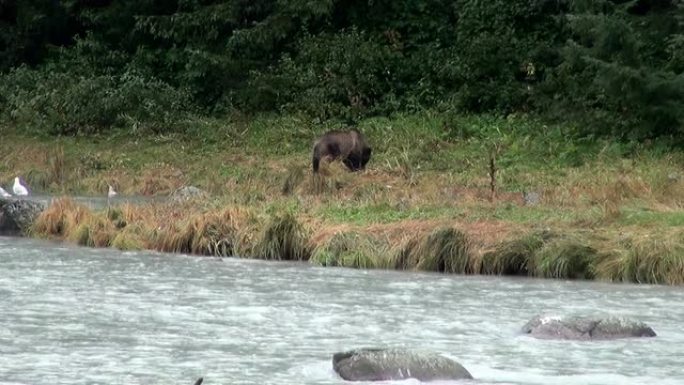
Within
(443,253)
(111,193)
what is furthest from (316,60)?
(443,253)

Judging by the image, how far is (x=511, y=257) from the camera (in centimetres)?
1703

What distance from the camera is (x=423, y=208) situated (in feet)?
65.4

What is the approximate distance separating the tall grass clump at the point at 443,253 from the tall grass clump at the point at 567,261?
0.85m

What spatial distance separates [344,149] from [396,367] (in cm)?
1405

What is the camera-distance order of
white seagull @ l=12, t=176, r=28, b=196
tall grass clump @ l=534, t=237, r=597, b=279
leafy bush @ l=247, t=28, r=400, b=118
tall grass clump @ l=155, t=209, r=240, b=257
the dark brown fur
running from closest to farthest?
1. tall grass clump @ l=534, t=237, r=597, b=279
2. tall grass clump @ l=155, t=209, r=240, b=257
3. the dark brown fur
4. white seagull @ l=12, t=176, r=28, b=196
5. leafy bush @ l=247, t=28, r=400, b=118

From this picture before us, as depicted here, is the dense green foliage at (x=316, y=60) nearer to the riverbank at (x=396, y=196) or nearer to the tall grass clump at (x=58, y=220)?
the riverbank at (x=396, y=196)

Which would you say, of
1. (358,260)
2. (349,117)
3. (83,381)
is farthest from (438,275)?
(349,117)

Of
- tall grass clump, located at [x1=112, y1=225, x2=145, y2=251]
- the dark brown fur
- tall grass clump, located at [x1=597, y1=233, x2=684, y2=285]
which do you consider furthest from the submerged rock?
tall grass clump, located at [x1=597, y1=233, x2=684, y2=285]

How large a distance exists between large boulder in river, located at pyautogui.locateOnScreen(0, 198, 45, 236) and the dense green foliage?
10679 mm

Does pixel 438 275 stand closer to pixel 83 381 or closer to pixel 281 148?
pixel 83 381

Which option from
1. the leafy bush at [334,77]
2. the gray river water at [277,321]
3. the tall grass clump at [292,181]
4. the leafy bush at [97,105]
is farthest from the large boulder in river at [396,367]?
the leafy bush at [97,105]

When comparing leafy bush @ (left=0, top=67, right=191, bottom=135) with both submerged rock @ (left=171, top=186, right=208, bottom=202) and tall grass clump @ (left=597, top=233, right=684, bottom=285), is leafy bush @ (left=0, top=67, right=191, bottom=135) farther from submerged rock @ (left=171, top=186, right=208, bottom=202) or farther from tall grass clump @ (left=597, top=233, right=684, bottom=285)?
tall grass clump @ (left=597, top=233, right=684, bottom=285)

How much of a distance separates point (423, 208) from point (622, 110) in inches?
349

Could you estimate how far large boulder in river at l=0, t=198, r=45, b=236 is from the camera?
2073cm
